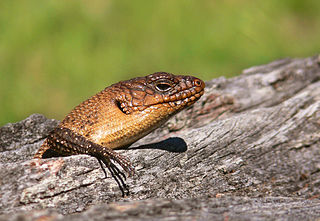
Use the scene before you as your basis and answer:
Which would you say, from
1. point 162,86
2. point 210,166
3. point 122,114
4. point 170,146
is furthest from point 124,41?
point 210,166

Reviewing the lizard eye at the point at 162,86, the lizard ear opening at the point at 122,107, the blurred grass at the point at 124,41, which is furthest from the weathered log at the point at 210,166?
the blurred grass at the point at 124,41

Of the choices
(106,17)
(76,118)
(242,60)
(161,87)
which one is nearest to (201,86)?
(161,87)

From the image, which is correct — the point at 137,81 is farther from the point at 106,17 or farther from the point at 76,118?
the point at 106,17

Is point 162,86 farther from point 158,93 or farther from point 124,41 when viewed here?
point 124,41

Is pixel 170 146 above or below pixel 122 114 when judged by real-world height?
below

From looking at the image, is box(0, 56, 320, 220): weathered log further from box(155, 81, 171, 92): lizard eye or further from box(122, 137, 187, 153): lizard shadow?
box(155, 81, 171, 92): lizard eye

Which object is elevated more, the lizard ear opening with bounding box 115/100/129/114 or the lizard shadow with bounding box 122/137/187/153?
the lizard ear opening with bounding box 115/100/129/114

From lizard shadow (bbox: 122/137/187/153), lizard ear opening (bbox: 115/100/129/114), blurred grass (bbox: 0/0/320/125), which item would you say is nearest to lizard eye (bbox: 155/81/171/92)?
lizard ear opening (bbox: 115/100/129/114)
